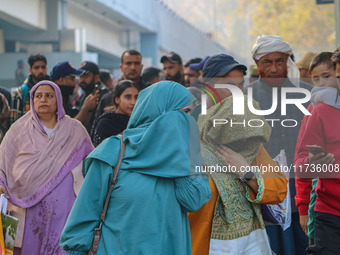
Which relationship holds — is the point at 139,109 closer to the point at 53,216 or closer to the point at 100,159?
the point at 100,159

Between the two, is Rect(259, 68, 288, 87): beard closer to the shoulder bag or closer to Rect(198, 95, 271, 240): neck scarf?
Rect(198, 95, 271, 240): neck scarf

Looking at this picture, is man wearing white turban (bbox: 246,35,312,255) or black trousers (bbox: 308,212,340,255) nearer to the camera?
black trousers (bbox: 308,212,340,255)

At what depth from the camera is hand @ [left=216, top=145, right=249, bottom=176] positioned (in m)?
3.69

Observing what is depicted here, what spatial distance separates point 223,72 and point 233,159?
0.54 metres

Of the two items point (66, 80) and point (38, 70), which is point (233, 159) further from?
point (38, 70)

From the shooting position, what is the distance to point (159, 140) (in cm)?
341

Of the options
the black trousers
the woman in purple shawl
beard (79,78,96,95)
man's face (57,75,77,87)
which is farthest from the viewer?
beard (79,78,96,95)

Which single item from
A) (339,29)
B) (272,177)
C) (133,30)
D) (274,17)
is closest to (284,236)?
(272,177)

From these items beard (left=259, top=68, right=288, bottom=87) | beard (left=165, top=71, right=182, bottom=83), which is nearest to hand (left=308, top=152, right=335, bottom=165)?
beard (left=259, top=68, right=288, bottom=87)

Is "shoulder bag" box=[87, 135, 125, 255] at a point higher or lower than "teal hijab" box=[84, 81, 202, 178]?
lower

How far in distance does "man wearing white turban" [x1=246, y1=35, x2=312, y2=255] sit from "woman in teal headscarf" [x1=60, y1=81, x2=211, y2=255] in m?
1.17

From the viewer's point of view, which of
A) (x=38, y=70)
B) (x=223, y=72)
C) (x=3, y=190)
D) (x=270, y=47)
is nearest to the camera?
(x=223, y=72)

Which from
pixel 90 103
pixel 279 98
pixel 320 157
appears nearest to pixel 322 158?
pixel 320 157

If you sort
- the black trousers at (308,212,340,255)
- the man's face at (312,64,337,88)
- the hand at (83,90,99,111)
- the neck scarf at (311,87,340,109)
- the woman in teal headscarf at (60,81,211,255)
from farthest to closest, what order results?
the hand at (83,90,99,111) < the man's face at (312,64,337,88) < the neck scarf at (311,87,340,109) < the black trousers at (308,212,340,255) < the woman in teal headscarf at (60,81,211,255)
